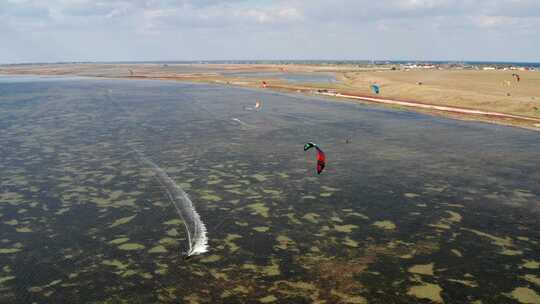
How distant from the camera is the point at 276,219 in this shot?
77.6 feet

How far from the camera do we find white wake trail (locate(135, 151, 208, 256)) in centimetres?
2040

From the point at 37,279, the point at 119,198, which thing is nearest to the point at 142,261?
the point at 37,279

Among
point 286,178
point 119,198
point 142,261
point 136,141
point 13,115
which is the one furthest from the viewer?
point 13,115

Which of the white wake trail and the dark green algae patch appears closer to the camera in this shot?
the dark green algae patch

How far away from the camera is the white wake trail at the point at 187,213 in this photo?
20403 millimetres

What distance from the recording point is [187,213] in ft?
80.1

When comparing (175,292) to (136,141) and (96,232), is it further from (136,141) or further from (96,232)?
(136,141)

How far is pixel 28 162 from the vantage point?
3631 centimetres

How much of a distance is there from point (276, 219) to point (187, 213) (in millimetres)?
4418

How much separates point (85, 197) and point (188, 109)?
45760mm

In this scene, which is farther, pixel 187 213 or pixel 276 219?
pixel 187 213

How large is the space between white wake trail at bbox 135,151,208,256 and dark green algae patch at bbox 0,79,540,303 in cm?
40

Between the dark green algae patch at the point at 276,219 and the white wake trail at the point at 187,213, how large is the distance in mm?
399

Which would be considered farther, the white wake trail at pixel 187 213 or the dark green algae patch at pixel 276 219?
the white wake trail at pixel 187 213
